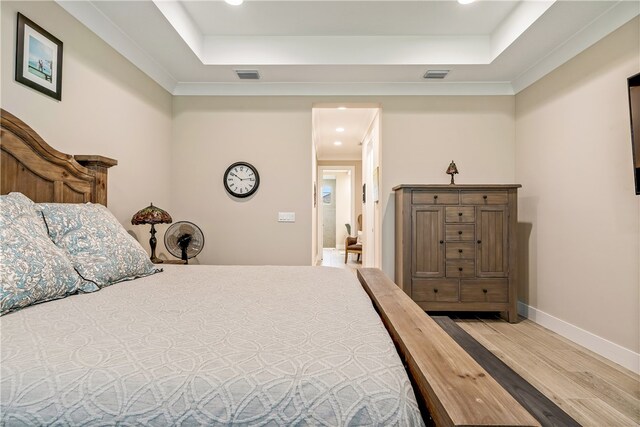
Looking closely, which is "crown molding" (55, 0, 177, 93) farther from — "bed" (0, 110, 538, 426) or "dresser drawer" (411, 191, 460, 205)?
"dresser drawer" (411, 191, 460, 205)

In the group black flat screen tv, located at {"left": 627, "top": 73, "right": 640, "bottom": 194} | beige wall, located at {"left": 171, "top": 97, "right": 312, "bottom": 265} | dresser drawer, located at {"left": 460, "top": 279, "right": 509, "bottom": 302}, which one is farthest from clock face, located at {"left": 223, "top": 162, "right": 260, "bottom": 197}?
black flat screen tv, located at {"left": 627, "top": 73, "right": 640, "bottom": 194}

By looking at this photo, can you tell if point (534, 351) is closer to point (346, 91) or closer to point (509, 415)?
point (509, 415)

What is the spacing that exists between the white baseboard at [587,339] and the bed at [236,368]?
7.12 ft

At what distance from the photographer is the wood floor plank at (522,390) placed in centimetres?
100

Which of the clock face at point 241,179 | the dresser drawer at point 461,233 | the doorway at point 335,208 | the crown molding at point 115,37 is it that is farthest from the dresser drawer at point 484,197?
the doorway at point 335,208

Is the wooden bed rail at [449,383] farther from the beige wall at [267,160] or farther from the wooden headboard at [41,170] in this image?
the beige wall at [267,160]

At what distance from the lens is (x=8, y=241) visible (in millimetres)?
1146

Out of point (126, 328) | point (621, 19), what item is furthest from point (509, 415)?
point (621, 19)

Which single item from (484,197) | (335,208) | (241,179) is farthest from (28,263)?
(335,208)

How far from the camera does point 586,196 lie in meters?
2.62

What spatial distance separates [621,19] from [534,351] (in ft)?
8.16

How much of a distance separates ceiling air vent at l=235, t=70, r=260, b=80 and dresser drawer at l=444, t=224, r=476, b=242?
2.47m

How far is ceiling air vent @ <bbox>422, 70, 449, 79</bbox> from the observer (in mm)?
3301

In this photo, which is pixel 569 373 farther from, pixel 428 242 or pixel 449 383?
pixel 449 383
